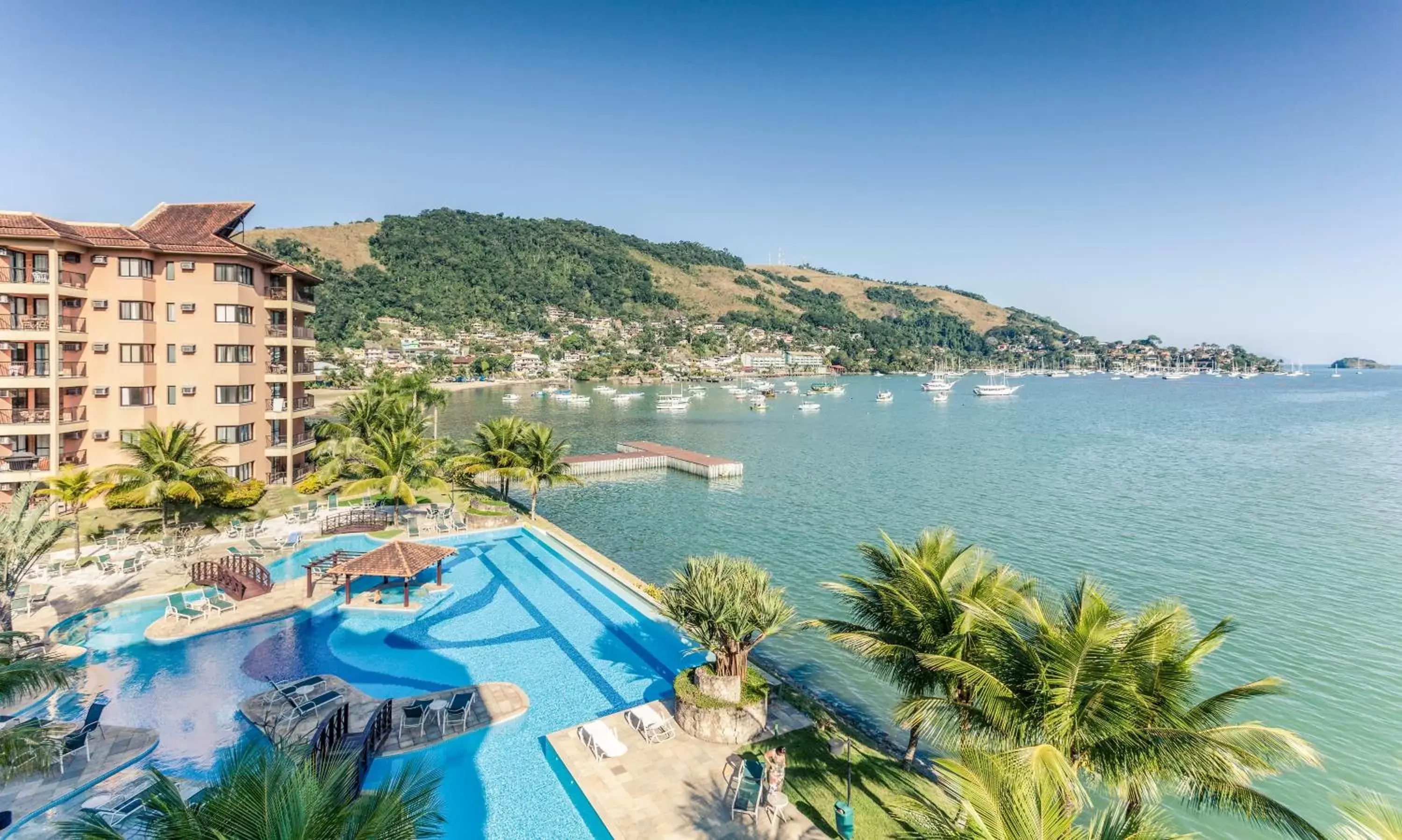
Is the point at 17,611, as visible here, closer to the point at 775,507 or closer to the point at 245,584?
the point at 245,584

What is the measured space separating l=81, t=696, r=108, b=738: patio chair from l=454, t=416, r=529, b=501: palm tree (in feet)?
60.7

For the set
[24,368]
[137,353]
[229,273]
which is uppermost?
[229,273]

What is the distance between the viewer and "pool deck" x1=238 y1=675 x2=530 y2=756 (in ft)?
42.0

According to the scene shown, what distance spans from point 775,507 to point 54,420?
107ft

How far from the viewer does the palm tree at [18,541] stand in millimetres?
16219

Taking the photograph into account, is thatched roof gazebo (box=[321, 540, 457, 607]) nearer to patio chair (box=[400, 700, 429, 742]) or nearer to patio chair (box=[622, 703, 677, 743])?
Result: patio chair (box=[400, 700, 429, 742])

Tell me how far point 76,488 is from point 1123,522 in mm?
47354

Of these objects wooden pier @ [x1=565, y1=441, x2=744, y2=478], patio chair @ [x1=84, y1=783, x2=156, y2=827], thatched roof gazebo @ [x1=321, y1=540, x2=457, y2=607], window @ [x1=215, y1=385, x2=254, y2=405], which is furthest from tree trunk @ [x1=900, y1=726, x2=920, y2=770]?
wooden pier @ [x1=565, y1=441, x2=744, y2=478]

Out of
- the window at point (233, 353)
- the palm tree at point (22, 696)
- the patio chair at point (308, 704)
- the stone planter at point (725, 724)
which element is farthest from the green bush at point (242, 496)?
the stone planter at point (725, 724)

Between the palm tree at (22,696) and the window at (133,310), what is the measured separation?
22382 mm

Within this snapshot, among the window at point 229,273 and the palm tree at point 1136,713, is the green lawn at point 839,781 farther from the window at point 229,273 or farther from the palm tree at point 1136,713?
the window at point 229,273

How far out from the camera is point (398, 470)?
2777 centimetres

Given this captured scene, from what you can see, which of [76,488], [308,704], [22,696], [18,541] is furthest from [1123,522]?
[76,488]

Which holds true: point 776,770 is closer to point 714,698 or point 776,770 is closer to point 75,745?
point 714,698
